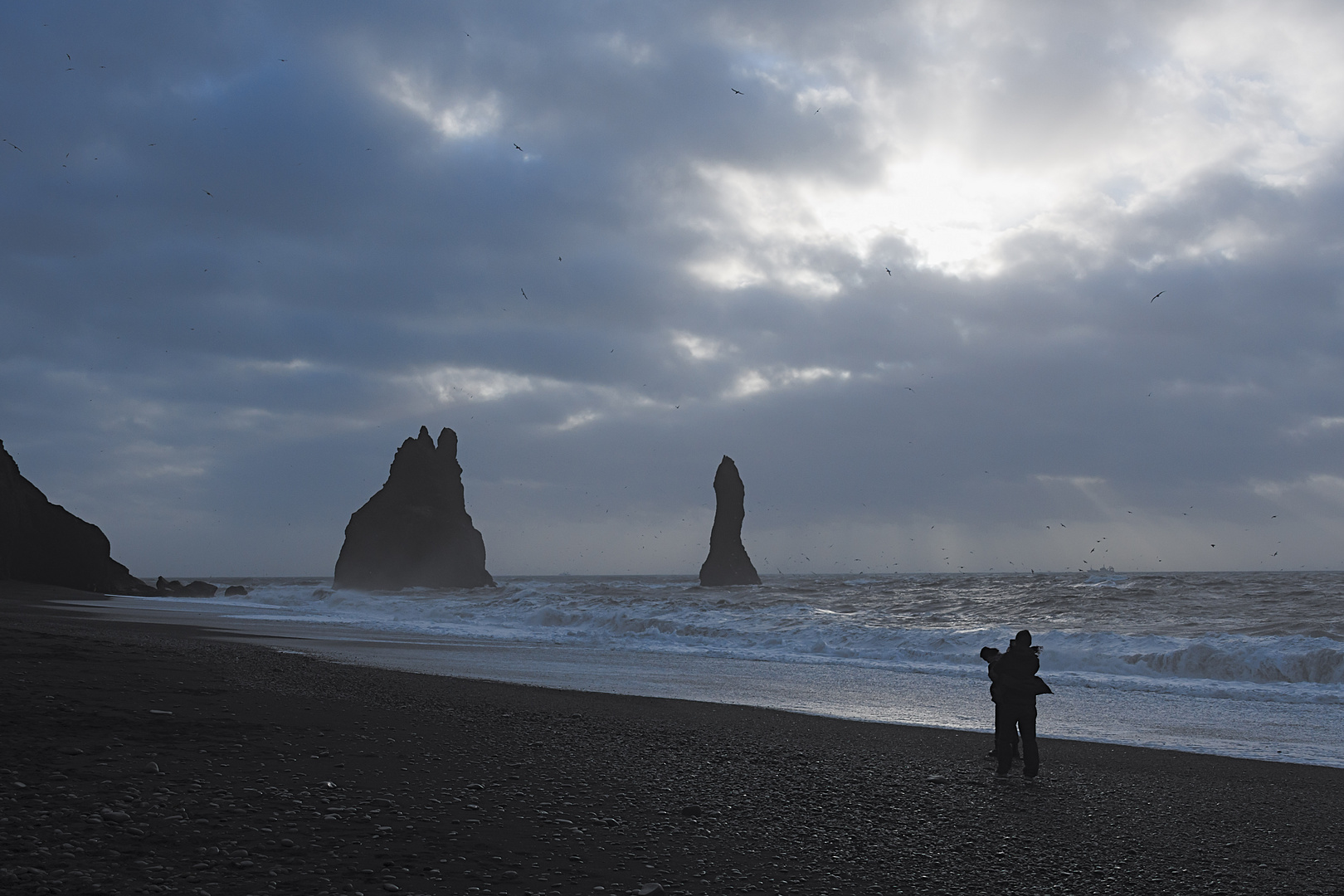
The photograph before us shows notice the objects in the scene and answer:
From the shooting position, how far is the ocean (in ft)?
40.2

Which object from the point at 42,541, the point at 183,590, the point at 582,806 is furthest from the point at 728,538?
the point at 582,806

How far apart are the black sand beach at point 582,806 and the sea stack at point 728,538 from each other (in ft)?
303

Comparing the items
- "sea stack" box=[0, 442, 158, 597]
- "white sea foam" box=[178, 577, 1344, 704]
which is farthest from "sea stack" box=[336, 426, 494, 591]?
"white sea foam" box=[178, 577, 1344, 704]

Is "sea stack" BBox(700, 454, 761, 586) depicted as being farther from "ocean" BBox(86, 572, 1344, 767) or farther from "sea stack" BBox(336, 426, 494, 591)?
"ocean" BBox(86, 572, 1344, 767)

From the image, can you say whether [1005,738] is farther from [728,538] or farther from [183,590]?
[728,538]

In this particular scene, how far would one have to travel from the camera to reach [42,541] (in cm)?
5375

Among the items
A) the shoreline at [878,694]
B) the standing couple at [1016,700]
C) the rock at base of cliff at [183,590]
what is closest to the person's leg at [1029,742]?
the standing couple at [1016,700]

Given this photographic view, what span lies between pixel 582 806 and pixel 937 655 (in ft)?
55.5

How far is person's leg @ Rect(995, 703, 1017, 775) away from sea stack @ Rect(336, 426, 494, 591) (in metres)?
98.6

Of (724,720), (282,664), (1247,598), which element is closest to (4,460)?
(282,664)

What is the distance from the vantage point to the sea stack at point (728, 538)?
10219 centimetres

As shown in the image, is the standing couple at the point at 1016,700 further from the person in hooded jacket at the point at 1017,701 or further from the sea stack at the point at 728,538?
the sea stack at the point at 728,538

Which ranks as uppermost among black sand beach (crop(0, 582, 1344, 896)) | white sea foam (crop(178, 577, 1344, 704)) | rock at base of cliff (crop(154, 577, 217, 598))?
black sand beach (crop(0, 582, 1344, 896))

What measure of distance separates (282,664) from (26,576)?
5106 cm
